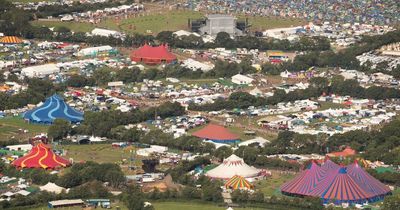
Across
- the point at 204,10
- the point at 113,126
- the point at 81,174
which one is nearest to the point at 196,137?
the point at 113,126

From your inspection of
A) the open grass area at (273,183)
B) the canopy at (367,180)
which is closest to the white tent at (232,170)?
the open grass area at (273,183)

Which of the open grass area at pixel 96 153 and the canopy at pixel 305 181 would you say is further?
the open grass area at pixel 96 153

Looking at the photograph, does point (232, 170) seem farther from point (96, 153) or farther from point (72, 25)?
point (72, 25)

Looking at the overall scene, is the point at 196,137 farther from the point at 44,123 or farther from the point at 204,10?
the point at 204,10

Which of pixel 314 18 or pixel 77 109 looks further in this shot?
pixel 314 18

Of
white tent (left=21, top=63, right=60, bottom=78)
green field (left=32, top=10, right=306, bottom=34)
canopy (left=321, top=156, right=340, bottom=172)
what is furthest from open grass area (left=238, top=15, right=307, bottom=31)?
canopy (left=321, top=156, right=340, bottom=172)

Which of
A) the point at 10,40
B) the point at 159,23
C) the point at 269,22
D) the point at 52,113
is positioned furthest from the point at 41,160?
the point at 269,22

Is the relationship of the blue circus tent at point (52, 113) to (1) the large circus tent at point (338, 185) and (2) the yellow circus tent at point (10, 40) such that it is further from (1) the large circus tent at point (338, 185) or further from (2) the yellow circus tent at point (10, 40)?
(2) the yellow circus tent at point (10, 40)
